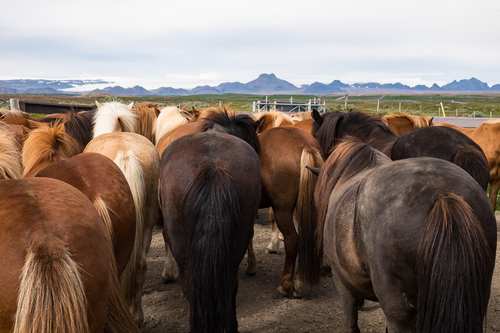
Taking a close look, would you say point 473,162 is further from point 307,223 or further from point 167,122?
point 167,122

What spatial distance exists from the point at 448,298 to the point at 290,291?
322cm

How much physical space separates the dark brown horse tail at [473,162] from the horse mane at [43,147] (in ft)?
13.7

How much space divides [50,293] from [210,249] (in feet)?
4.14

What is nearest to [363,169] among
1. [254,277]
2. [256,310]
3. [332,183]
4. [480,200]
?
[332,183]

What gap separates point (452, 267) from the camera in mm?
1701

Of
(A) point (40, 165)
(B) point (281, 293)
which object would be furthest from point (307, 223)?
(A) point (40, 165)

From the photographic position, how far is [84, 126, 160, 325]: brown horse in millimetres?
3834

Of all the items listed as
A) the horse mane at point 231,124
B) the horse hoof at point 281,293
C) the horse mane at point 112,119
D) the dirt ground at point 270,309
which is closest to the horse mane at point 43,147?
the horse mane at point 112,119

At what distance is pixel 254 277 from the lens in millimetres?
5453

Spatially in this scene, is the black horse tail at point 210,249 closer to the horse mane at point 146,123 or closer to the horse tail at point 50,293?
the horse tail at point 50,293

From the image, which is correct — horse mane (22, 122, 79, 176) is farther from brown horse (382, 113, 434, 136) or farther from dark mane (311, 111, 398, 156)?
brown horse (382, 113, 434, 136)

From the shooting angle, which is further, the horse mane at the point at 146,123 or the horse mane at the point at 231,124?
the horse mane at the point at 146,123

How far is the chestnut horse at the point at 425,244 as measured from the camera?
1.71 m

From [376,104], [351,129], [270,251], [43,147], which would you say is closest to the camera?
[43,147]
